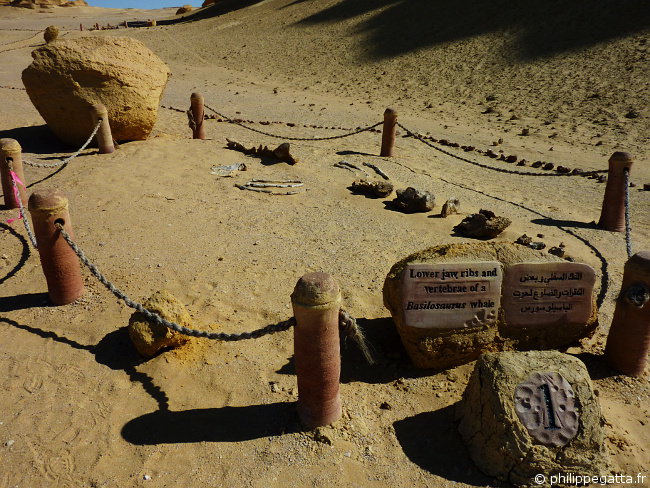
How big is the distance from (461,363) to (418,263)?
105cm

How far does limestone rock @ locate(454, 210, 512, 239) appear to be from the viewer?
687 centimetres

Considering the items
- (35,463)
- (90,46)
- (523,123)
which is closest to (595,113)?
(523,123)

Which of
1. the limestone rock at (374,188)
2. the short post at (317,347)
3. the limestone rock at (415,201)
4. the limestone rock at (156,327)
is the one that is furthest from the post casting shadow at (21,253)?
the limestone rock at (415,201)

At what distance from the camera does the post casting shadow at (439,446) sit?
3.46m

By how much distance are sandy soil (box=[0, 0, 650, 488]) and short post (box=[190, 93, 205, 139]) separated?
1.20 ft

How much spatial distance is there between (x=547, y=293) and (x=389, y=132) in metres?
6.67

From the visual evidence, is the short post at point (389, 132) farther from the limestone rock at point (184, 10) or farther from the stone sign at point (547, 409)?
the limestone rock at point (184, 10)

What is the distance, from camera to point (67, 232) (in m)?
4.84

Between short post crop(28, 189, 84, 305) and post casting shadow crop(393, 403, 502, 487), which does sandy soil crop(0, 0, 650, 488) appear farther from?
short post crop(28, 189, 84, 305)

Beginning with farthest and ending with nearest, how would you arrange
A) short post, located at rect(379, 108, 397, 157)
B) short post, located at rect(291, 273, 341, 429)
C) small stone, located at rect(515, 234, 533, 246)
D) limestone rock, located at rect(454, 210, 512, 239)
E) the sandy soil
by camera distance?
short post, located at rect(379, 108, 397, 157) < limestone rock, located at rect(454, 210, 512, 239) < small stone, located at rect(515, 234, 533, 246) < the sandy soil < short post, located at rect(291, 273, 341, 429)

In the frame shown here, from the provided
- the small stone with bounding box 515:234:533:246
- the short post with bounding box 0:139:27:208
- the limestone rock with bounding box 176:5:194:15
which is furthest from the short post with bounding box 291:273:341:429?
the limestone rock with bounding box 176:5:194:15

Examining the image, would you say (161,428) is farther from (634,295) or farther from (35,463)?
(634,295)

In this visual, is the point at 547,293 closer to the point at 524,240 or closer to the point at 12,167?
the point at 524,240

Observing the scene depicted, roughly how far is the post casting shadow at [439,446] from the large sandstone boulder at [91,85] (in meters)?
8.20
